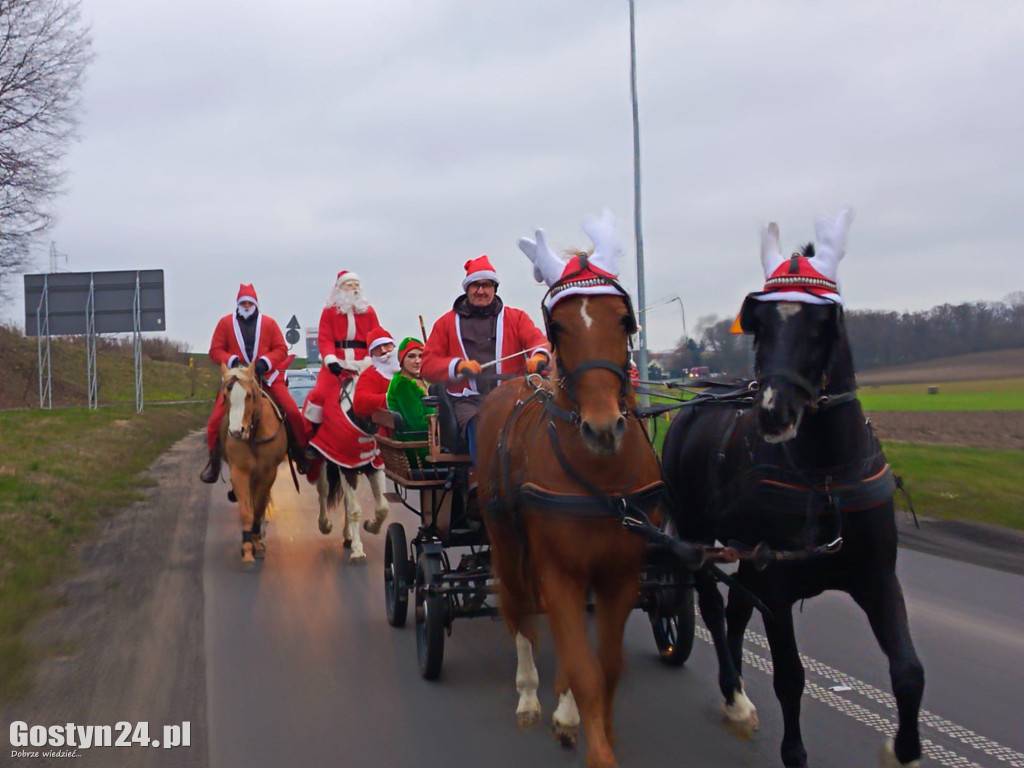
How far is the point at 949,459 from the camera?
1591 centimetres

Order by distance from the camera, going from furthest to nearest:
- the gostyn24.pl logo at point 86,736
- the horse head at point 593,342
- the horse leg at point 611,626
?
1. the gostyn24.pl logo at point 86,736
2. the horse leg at point 611,626
3. the horse head at point 593,342

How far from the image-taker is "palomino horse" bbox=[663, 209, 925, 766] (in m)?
4.20

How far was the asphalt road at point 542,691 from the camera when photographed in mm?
4898

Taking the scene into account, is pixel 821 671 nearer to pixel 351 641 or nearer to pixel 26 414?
pixel 351 641

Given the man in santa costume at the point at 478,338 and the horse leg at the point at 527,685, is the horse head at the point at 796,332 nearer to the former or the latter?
the horse leg at the point at 527,685

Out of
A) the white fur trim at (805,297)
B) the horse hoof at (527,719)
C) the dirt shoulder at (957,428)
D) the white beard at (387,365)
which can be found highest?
the white fur trim at (805,297)

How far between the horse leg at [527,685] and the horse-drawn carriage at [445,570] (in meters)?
0.33

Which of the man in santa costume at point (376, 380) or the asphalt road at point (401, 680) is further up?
the man in santa costume at point (376, 380)

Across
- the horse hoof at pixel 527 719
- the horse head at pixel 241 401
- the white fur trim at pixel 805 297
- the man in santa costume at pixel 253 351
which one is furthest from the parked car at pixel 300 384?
the white fur trim at pixel 805 297

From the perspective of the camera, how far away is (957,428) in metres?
22.1

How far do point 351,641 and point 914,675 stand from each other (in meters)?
4.02

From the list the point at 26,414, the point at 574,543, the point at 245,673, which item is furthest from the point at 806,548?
the point at 26,414

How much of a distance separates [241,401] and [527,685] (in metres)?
5.48

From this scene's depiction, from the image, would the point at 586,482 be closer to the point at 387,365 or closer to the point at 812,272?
the point at 812,272
